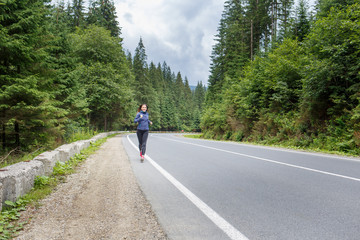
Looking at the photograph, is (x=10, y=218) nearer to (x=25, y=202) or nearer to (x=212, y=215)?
(x=25, y=202)

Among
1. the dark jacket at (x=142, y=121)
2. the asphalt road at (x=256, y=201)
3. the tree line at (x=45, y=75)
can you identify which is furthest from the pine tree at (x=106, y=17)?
the asphalt road at (x=256, y=201)

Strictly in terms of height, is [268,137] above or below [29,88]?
below

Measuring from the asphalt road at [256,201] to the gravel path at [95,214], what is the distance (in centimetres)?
24

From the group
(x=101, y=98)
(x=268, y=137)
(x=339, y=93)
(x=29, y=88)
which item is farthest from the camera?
(x=101, y=98)

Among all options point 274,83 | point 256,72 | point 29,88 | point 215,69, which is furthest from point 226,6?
point 29,88

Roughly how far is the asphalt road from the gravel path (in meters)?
0.24

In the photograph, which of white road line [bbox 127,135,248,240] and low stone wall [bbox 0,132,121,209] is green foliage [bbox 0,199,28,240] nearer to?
low stone wall [bbox 0,132,121,209]

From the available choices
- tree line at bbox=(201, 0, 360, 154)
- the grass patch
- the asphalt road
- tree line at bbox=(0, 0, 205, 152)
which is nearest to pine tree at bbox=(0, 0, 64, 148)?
tree line at bbox=(0, 0, 205, 152)

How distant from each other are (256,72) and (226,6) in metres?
28.5

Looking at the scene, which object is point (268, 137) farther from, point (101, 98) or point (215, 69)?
point (215, 69)

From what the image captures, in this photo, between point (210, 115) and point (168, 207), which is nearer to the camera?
point (168, 207)

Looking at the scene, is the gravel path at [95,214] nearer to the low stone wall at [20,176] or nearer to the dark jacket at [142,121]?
the low stone wall at [20,176]

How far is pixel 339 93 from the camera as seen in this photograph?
38.6ft

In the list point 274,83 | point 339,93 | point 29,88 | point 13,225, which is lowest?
point 13,225
